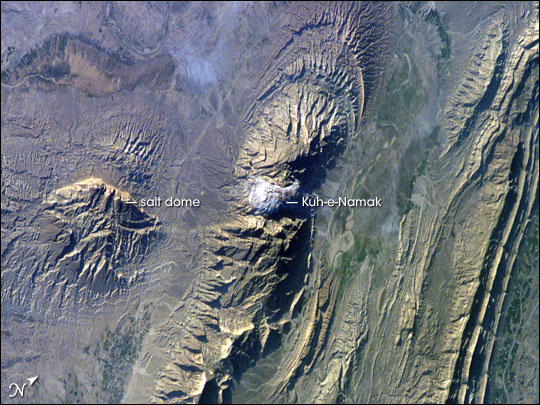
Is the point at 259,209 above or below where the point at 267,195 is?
below

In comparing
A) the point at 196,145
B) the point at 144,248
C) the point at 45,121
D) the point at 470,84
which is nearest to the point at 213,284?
the point at 144,248

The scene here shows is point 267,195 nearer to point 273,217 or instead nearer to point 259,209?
point 259,209

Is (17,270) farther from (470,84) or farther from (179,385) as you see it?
(470,84)

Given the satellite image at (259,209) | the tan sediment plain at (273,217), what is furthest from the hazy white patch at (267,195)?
the tan sediment plain at (273,217)

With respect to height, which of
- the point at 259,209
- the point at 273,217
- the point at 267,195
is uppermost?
the point at 267,195

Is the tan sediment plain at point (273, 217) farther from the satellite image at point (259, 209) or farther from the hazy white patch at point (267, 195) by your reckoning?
the hazy white patch at point (267, 195)

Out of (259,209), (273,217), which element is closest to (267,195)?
(259,209)
